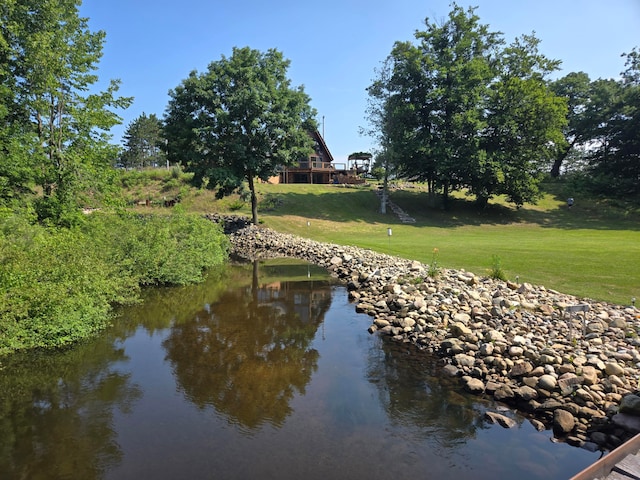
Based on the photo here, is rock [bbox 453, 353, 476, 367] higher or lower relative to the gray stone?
higher

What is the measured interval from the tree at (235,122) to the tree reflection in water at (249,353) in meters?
16.2

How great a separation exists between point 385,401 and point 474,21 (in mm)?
43429

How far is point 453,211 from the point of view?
137ft

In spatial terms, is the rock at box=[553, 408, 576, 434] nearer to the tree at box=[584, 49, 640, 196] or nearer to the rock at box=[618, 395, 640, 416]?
the rock at box=[618, 395, 640, 416]

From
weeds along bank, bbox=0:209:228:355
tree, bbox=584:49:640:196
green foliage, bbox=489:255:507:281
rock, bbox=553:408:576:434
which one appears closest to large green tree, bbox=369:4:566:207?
tree, bbox=584:49:640:196

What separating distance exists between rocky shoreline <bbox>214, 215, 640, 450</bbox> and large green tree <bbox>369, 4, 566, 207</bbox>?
25.4 m

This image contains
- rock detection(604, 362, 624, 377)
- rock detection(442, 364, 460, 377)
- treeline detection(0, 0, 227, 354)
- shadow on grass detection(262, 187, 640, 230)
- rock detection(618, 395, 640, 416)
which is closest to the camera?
rock detection(618, 395, 640, 416)

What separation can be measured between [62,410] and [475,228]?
34148 mm

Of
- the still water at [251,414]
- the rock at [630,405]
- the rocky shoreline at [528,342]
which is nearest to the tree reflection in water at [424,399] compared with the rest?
the still water at [251,414]

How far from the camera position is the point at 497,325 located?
10.3 meters

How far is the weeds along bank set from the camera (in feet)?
29.9

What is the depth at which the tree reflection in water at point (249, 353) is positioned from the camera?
7.71 m

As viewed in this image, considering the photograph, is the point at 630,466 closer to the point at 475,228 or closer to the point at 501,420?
the point at 501,420

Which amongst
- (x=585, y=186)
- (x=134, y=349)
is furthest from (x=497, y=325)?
(x=585, y=186)
